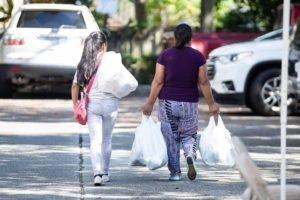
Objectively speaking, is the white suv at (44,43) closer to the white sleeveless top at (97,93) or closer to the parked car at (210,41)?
the parked car at (210,41)

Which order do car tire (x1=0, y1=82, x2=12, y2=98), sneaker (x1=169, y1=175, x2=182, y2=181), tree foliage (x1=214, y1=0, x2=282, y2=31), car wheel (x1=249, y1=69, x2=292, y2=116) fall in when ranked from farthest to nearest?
tree foliage (x1=214, y1=0, x2=282, y2=31) < car tire (x1=0, y1=82, x2=12, y2=98) < car wheel (x1=249, y1=69, x2=292, y2=116) < sneaker (x1=169, y1=175, x2=182, y2=181)

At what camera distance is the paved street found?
9.71 metres

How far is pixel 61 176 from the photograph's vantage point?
10.7m

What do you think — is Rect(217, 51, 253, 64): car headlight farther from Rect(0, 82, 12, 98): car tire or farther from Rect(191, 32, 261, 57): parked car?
Rect(0, 82, 12, 98): car tire

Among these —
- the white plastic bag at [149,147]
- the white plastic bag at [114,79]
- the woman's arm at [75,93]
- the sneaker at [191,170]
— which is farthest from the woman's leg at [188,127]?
the woman's arm at [75,93]

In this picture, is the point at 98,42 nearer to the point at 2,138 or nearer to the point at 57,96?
the point at 2,138

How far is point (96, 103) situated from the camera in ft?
33.6

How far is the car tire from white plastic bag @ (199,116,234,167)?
10549mm

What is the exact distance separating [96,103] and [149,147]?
703 millimetres

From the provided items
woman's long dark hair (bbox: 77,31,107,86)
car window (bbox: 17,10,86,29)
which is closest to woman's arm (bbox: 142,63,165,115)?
woman's long dark hair (bbox: 77,31,107,86)

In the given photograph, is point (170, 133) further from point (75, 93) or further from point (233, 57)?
point (233, 57)

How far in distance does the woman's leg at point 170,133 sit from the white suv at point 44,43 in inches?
367

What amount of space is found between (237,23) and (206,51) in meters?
10.3

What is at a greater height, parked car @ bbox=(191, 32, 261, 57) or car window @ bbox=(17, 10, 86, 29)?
car window @ bbox=(17, 10, 86, 29)
